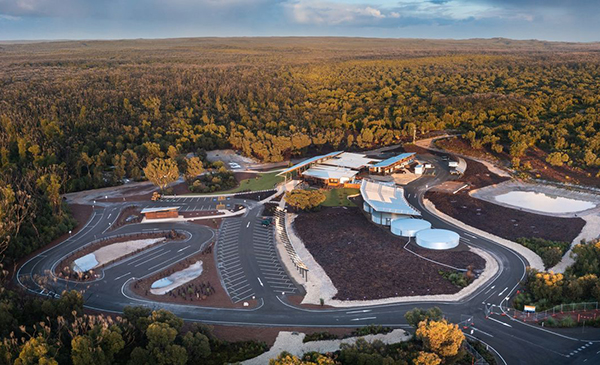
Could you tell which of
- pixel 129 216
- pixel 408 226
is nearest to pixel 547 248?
pixel 408 226

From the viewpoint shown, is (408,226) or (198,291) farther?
(408,226)

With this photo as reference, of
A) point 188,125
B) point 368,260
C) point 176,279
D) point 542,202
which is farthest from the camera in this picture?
point 188,125

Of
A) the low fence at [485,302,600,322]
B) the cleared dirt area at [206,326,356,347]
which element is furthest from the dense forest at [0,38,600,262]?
the low fence at [485,302,600,322]

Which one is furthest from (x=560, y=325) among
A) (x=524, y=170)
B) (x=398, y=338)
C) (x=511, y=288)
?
(x=524, y=170)

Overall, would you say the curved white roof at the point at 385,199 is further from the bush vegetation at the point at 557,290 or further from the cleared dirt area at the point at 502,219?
the bush vegetation at the point at 557,290

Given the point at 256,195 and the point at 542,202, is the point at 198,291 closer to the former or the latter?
the point at 256,195

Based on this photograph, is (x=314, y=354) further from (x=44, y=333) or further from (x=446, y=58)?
(x=446, y=58)
